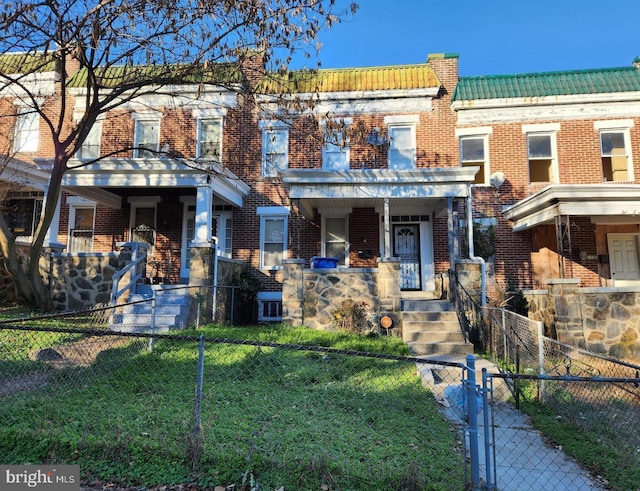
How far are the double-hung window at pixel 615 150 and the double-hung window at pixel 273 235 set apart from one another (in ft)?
33.6

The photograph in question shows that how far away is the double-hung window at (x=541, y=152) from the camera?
13.0m

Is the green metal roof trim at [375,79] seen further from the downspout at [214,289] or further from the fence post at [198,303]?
the fence post at [198,303]

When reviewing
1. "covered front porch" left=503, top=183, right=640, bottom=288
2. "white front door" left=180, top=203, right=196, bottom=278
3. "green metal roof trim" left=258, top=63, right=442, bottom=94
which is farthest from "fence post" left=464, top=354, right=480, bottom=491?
"green metal roof trim" left=258, top=63, right=442, bottom=94

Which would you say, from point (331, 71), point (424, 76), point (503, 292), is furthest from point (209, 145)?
point (503, 292)

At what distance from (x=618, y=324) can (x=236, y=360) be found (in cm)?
819

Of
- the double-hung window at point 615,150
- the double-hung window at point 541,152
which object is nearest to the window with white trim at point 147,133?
the double-hung window at point 541,152

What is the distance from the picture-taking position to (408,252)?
13.0m

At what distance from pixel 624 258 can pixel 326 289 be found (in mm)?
9392

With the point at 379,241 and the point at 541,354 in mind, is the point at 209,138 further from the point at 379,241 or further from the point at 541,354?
the point at 541,354

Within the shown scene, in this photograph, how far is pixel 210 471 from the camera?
340cm

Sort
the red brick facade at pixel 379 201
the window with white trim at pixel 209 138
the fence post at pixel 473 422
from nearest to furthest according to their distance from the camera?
the fence post at pixel 473 422, the red brick facade at pixel 379 201, the window with white trim at pixel 209 138

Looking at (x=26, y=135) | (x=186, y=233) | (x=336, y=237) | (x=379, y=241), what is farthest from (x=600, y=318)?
(x=26, y=135)

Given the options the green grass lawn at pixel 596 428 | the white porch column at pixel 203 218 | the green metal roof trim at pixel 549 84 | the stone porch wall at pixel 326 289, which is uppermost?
the green metal roof trim at pixel 549 84

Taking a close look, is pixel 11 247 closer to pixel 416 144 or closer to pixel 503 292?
pixel 416 144
